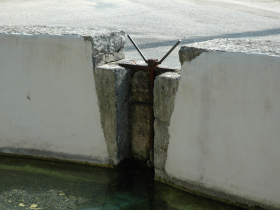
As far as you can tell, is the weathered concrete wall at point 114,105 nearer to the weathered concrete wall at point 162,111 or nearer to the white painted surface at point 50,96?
the white painted surface at point 50,96

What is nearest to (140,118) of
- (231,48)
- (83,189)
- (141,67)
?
(141,67)

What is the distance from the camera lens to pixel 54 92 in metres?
3.39

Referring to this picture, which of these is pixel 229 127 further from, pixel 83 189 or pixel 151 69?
pixel 83 189

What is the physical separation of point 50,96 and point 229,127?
1794 millimetres

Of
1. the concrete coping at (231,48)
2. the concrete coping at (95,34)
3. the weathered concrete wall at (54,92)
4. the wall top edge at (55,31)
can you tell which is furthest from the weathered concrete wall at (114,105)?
the concrete coping at (231,48)

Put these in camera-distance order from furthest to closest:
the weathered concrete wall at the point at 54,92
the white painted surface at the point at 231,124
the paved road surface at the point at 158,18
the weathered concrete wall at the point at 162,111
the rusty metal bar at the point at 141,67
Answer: the paved road surface at the point at 158,18
the weathered concrete wall at the point at 54,92
the rusty metal bar at the point at 141,67
the weathered concrete wall at the point at 162,111
the white painted surface at the point at 231,124

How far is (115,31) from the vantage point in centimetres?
338

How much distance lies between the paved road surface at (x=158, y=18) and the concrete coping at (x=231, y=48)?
1972 mm

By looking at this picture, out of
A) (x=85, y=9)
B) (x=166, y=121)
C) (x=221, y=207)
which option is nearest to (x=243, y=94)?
(x=166, y=121)

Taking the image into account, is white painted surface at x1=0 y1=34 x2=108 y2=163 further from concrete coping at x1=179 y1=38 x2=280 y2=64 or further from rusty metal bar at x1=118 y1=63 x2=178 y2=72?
concrete coping at x1=179 y1=38 x2=280 y2=64

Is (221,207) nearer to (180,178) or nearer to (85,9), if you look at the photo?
(180,178)

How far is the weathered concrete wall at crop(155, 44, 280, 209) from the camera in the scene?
2490mm

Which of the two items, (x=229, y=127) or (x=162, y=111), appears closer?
(x=229, y=127)

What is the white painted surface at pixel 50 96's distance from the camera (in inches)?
127
